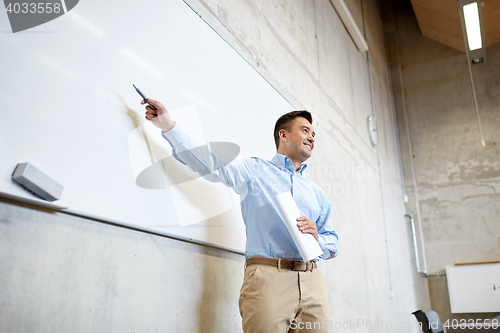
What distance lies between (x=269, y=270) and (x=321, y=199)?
0.51m

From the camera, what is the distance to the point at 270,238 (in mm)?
1538

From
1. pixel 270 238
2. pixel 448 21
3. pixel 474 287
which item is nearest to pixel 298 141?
pixel 270 238

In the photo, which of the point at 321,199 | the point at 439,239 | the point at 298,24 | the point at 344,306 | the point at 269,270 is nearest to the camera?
the point at 269,270

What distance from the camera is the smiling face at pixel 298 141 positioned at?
1.84 m

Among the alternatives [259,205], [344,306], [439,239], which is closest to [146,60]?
[259,205]

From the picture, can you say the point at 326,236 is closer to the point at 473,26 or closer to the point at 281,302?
the point at 281,302

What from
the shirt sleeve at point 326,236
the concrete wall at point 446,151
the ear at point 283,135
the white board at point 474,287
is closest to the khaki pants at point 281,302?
the shirt sleeve at point 326,236

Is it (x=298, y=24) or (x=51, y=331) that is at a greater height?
(x=298, y=24)

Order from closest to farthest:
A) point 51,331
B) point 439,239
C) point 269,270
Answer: point 51,331, point 269,270, point 439,239

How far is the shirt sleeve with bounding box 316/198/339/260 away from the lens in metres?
1.65

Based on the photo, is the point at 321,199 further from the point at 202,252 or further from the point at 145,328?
the point at 145,328

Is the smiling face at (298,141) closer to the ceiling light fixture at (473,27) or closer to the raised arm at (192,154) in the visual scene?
the raised arm at (192,154)

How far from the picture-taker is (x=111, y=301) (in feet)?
4.01

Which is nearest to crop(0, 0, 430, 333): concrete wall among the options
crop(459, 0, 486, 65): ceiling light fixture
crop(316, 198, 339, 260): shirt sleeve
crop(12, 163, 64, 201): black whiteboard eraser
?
crop(12, 163, 64, 201): black whiteboard eraser
